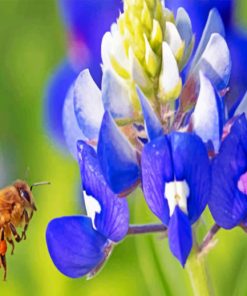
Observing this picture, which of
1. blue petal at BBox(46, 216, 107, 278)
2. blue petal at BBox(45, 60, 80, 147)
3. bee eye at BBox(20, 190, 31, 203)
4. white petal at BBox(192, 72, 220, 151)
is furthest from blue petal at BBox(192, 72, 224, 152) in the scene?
blue petal at BBox(45, 60, 80, 147)

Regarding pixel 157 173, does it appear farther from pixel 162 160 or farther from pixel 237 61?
pixel 237 61

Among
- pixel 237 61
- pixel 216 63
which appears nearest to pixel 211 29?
pixel 216 63

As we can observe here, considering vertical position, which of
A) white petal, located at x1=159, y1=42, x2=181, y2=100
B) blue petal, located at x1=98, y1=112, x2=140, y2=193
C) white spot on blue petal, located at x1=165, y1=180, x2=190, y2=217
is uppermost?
white petal, located at x1=159, y1=42, x2=181, y2=100

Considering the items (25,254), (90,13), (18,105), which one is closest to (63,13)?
(90,13)

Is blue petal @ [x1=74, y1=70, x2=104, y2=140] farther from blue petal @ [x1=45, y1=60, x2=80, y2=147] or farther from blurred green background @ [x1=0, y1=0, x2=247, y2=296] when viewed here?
blue petal @ [x1=45, y1=60, x2=80, y2=147]

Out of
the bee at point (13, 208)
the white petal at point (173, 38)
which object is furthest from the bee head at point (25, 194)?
the white petal at point (173, 38)

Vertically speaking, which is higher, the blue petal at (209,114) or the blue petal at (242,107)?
the blue petal at (209,114)

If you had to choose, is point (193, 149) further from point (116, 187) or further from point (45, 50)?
point (45, 50)

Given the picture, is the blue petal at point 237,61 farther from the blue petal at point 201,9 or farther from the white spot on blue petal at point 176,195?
the white spot on blue petal at point 176,195
